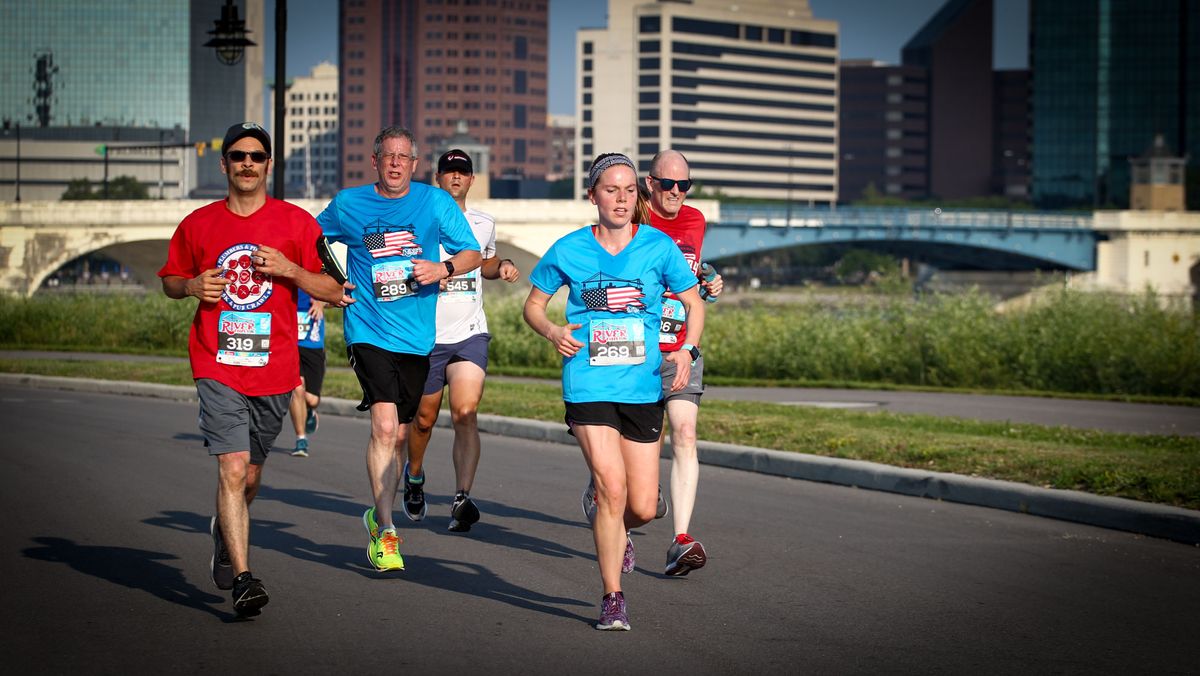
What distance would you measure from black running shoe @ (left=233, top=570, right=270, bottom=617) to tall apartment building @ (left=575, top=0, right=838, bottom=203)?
17193 centimetres

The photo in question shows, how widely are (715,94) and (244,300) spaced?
18256 cm

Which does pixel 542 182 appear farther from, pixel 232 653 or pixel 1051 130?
pixel 232 653

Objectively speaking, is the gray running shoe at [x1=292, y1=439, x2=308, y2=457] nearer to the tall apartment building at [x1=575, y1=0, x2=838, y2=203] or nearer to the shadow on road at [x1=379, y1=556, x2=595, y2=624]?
A: the shadow on road at [x1=379, y1=556, x2=595, y2=624]

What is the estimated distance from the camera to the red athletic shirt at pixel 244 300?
6.42 metres

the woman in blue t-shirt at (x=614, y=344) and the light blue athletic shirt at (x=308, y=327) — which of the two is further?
the light blue athletic shirt at (x=308, y=327)

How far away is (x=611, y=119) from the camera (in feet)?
607

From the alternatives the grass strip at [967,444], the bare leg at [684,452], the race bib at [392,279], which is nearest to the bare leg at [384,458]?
the race bib at [392,279]

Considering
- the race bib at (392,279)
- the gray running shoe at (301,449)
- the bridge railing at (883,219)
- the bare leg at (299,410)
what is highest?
the bridge railing at (883,219)

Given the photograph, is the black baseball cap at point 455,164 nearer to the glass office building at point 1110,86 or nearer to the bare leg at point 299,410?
the bare leg at point 299,410

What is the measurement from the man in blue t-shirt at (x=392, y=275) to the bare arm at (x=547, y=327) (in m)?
1.08

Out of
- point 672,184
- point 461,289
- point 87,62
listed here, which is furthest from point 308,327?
point 87,62

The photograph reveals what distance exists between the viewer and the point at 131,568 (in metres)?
7.42

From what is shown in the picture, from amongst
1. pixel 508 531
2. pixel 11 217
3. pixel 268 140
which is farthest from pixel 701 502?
pixel 11 217

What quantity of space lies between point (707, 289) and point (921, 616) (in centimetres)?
249
